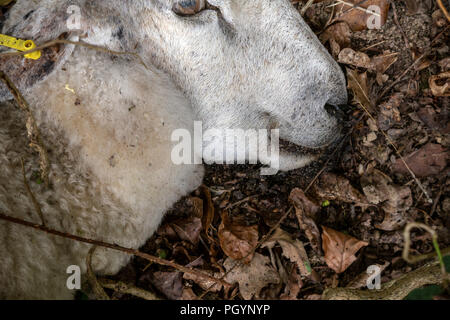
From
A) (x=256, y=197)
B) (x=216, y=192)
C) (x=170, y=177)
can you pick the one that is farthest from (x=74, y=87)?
(x=256, y=197)

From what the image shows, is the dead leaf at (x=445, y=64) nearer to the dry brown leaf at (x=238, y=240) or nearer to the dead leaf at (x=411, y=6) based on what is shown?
the dead leaf at (x=411, y=6)

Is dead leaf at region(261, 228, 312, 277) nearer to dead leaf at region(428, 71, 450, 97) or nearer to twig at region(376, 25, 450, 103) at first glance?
twig at region(376, 25, 450, 103)

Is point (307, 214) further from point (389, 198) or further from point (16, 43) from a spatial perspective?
point (16, 43)

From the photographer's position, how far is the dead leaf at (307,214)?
244cm

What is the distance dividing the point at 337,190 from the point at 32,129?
2.10m

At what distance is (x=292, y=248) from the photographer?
243cm

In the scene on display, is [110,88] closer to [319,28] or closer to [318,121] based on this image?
[318,121]

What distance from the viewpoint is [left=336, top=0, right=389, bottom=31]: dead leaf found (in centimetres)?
263

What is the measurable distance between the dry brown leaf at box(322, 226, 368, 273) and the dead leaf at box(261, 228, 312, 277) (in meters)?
→ 0.14

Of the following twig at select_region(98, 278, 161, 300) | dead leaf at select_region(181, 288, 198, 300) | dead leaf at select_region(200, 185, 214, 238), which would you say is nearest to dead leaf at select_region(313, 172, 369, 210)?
dead leaf at select_region(200, 185, 214, 238)

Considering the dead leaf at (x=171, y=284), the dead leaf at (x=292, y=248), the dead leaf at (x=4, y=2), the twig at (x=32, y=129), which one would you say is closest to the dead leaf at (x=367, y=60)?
the dead leaf at (x=292, y=248)

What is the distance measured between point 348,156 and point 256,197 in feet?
2.47

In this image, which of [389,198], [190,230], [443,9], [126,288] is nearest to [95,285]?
[126,288]

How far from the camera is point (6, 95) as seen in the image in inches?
77.5
